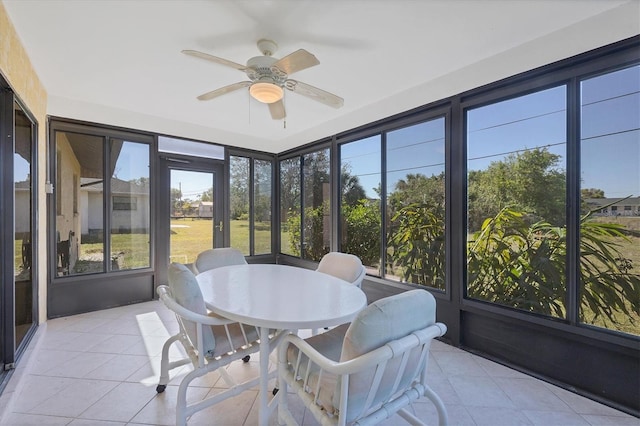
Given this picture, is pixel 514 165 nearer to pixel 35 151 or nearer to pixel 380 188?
pixel 380 188

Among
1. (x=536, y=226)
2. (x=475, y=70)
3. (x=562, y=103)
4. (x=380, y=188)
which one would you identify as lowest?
(x=536, y=226)

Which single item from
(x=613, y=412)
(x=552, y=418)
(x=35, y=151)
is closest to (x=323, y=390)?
(x=552, y=418)

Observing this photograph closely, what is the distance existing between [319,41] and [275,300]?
1.88 metres

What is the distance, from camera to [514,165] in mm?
2369

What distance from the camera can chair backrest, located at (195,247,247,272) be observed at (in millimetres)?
2710

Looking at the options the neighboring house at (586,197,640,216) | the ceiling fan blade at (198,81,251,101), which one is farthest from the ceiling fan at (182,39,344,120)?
the neighboring house at (586,197,640,216)

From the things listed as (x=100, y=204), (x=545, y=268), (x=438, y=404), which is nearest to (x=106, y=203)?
(x=100, y=204)

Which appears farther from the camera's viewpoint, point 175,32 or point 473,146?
point 473,146

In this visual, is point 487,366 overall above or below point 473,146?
below

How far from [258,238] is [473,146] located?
12.0 feet

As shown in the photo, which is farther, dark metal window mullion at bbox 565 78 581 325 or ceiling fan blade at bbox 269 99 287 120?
ceiling fan blade at bbox 269 99 287 120

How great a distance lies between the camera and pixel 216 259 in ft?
9.18

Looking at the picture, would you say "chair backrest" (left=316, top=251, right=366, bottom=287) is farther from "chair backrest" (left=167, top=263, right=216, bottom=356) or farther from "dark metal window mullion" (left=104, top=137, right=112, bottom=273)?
"dark metal window mullion" (left=104, top=137, right=112, bottom=273)

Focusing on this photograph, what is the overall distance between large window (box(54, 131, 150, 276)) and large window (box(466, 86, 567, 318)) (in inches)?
160
